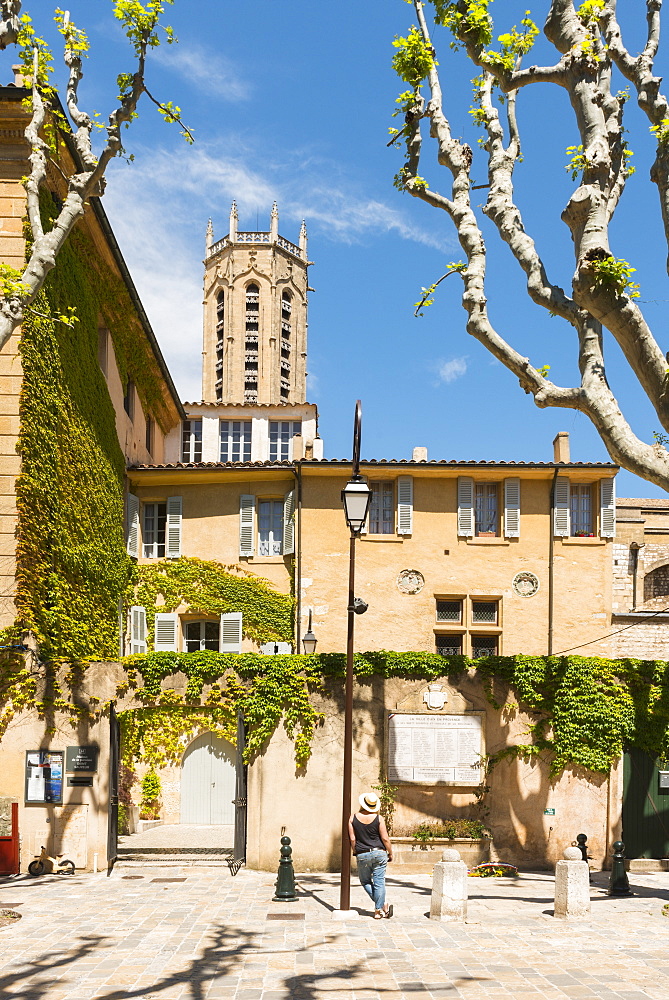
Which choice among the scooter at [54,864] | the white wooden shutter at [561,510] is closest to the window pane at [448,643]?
the white wooden shutter at [561,510]

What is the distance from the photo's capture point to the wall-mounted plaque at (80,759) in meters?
13.9

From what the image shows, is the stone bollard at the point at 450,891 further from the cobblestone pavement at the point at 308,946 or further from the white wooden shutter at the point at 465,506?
the white wooden shutter at the point at 465,506

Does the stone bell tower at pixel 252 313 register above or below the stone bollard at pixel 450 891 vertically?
above

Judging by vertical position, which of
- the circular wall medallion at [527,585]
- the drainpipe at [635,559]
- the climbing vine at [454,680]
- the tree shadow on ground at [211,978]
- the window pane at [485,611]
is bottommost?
the tree shadow on ground at [211,978]

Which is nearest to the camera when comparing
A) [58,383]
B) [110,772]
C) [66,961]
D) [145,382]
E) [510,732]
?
[66,961]

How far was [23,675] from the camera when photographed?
544 inches

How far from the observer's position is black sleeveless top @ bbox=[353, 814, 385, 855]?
1059cm

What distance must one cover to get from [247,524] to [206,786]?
6.64 metres

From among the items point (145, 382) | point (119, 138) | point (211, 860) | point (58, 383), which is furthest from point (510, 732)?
point (145, 382)

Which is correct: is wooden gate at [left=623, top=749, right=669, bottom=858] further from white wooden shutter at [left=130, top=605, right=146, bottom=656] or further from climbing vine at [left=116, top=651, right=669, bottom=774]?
white wooden shutter at [left=130, top=605, right=146, bottom=656]

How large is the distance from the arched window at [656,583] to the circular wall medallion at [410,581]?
16.6m

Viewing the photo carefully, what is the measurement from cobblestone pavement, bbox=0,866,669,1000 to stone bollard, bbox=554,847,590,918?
0.19 metres

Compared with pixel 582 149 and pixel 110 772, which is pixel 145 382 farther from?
pixel 582 149

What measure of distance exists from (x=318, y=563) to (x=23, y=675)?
28.8 feet
